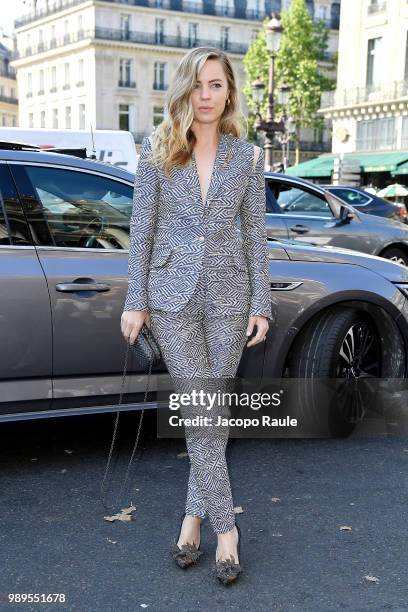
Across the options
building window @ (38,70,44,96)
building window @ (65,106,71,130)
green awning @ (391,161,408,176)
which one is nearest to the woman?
green awning @ (391,161,408,176)

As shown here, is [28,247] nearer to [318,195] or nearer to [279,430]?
[279,430]

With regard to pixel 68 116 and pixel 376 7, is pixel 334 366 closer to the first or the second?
pixel 376 7

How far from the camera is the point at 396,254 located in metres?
10.3

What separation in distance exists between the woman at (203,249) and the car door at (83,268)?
1.01 meters

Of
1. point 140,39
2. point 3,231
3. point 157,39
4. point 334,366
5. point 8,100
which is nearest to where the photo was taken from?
point 3,231

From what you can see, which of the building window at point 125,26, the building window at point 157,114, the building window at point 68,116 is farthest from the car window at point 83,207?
the building window at point 68,116

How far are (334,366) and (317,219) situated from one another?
5.14m

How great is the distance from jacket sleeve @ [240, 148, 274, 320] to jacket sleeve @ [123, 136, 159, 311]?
341 mm

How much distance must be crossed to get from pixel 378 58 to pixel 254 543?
4102cm

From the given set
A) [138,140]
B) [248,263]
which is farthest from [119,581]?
[138,140]

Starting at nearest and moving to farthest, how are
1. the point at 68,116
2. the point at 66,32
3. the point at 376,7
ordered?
the point at 376,7, the point at 68,116, the point at 66,32

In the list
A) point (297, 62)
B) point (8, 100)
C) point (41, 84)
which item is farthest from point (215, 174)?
point (8, 100)

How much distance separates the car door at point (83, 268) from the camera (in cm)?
376

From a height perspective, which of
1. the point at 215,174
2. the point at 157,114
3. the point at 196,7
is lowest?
the point at 215,174
